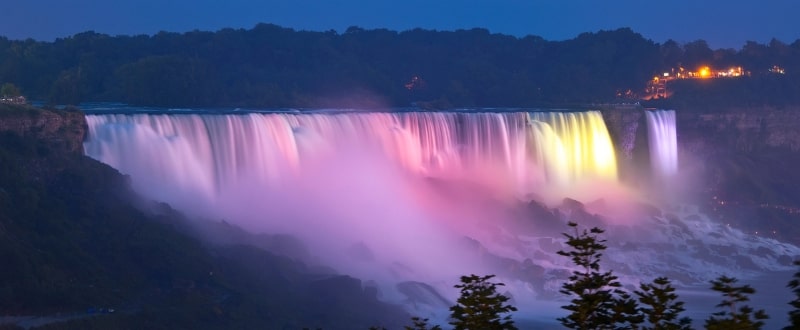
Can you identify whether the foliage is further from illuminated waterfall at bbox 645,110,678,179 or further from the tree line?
illuminated waterfall at bbox 645,110,678,179

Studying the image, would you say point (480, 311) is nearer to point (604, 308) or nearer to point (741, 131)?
point (604, 308)

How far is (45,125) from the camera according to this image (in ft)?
84.5

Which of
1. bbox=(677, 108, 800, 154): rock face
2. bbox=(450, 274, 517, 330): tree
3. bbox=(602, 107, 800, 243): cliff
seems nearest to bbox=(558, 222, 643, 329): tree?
bbox=(450, 274, 517, 330): tree

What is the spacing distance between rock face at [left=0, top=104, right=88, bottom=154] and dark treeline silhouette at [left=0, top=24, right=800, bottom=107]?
22607 millimetres

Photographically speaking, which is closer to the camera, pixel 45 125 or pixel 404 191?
pixel 45 125

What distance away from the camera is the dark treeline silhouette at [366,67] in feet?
171

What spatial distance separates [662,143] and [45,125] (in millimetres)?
28565

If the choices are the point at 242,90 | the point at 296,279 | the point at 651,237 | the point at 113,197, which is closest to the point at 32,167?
the point at 113,197

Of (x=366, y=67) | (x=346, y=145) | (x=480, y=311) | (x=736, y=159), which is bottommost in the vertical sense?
(x=480, y=311)

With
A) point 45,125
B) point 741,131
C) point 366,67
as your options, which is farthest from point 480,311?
point 366,67

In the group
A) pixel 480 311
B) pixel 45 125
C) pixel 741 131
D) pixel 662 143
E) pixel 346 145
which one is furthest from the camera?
pixel 741 131

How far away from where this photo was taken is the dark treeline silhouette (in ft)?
171

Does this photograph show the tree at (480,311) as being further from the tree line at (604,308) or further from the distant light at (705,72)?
the distant light at (705,72)

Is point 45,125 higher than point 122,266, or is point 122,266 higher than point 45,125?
point 45,125
